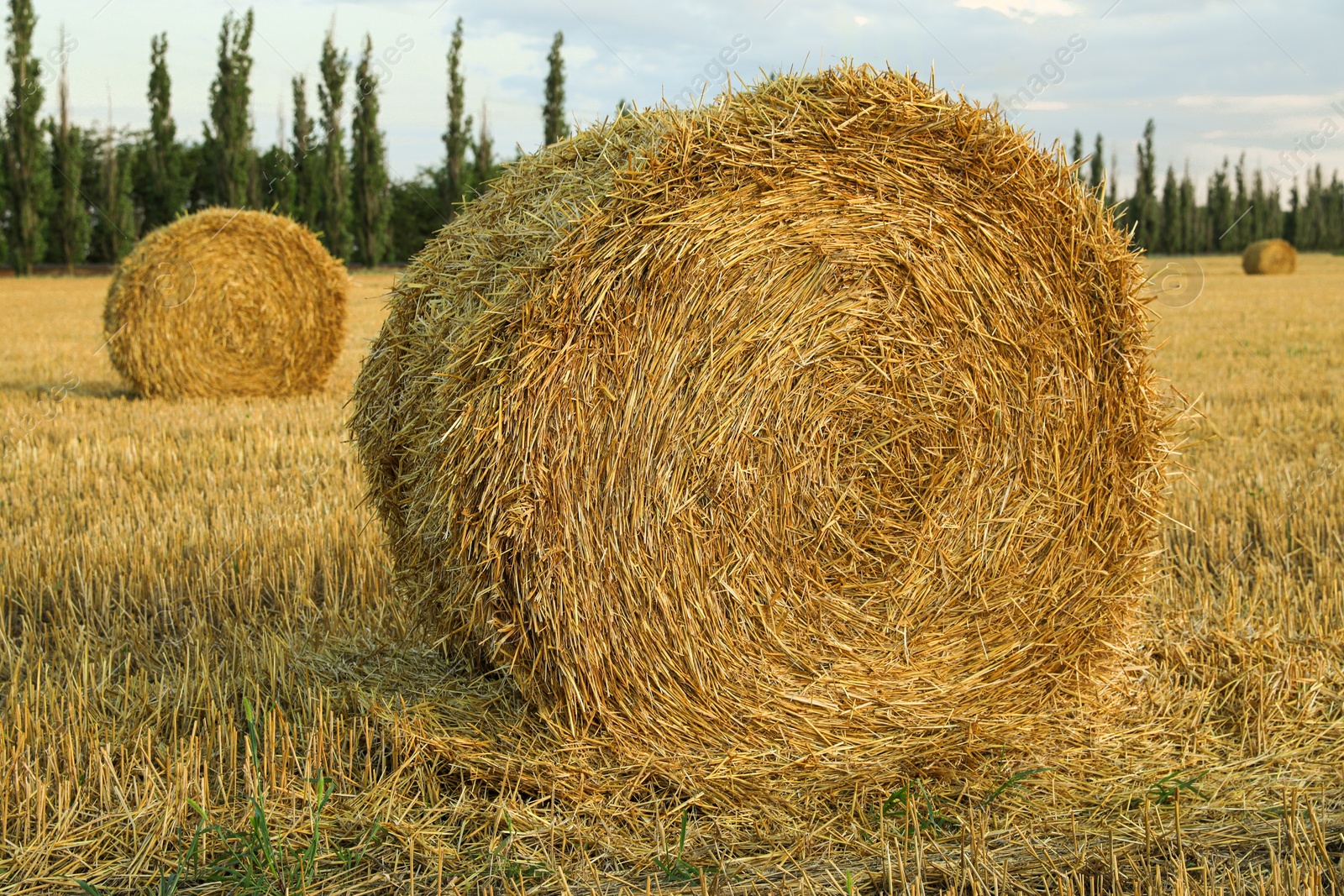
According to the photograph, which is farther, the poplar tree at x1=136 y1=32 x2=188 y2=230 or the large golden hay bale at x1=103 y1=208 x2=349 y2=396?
the poplar tree at x1=136 y1=32 x2=188 y2=230

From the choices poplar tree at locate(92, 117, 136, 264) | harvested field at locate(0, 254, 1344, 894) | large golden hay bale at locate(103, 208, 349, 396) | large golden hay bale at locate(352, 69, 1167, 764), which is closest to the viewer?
harvested field at locate(0, 254, 1344, 894)

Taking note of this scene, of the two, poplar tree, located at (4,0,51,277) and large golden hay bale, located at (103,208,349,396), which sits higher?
poplar tree, located at (4,0,51,277)

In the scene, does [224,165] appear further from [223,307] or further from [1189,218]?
[1189,218]

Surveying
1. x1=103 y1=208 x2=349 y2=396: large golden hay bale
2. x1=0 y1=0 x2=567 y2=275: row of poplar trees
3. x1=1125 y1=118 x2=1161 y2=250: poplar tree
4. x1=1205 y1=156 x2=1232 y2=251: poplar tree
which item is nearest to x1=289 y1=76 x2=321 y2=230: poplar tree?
x1=0 y1=0 x2=567 y2=275: row of poplar trees

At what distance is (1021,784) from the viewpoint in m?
3.44

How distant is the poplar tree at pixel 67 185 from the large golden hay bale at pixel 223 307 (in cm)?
3485

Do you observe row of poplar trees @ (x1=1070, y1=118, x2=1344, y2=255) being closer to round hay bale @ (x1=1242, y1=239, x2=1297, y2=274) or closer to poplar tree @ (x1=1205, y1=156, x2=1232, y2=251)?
poplar tree @ (x1=1205, y1=156, x2=1232, y2=251)

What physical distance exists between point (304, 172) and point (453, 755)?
38.2 m

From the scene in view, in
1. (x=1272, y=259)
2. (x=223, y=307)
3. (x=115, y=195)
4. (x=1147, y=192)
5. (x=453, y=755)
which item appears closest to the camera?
(x=453, y=755)

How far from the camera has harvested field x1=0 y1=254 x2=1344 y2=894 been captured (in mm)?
2895

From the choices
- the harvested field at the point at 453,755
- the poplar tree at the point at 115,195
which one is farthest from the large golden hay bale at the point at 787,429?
the poplar tree at the point at 115,195

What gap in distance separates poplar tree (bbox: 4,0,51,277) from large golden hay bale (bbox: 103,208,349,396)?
33.9 metres

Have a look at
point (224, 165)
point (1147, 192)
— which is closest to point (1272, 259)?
point (1147, 192)

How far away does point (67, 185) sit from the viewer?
39.8m
